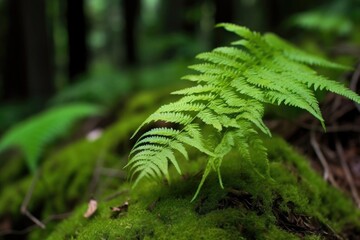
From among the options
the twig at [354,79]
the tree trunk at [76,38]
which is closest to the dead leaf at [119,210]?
the twig at [354,79]

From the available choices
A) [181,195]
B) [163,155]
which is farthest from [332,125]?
[163,155]

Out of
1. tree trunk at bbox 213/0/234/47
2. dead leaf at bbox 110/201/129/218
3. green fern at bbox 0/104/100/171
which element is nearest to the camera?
dead leaf at bbox 110/201/129/218

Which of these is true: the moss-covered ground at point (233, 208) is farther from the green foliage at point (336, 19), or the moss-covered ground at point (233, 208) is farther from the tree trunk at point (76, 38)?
the tree trunk at point (76, 38)

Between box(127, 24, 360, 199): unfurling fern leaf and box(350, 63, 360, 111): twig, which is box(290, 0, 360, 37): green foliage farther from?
box(127, 24, 360, 199): unfurling fern leaf

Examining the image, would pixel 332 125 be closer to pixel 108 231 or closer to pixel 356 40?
pixel 108 231

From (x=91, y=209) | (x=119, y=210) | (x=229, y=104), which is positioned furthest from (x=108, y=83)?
(x=229, y=104)

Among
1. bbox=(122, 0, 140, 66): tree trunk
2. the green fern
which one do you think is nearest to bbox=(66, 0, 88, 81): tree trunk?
bbox=(122, 0, 140, 66): tree trunk

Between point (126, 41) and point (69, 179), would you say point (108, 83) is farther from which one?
point (126, 41)
